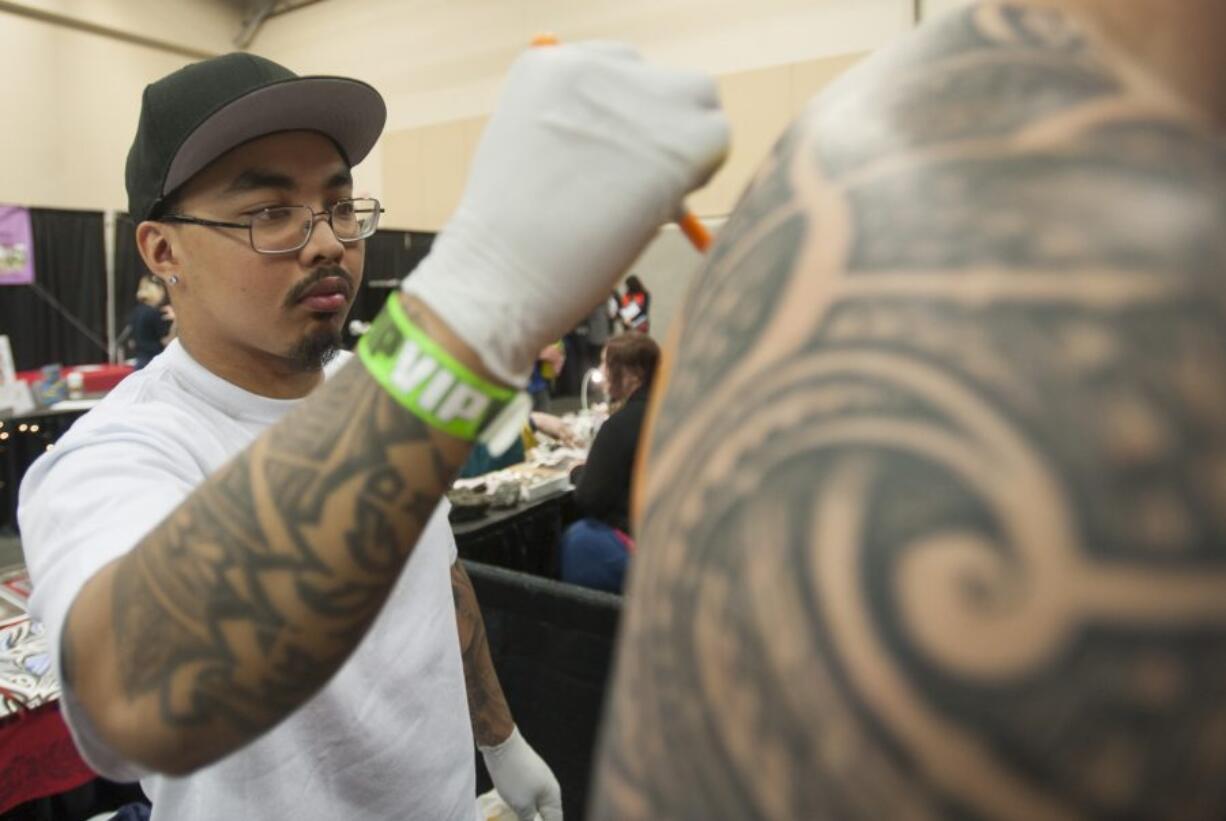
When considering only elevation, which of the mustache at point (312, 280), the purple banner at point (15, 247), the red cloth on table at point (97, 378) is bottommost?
the red cloth on table at point (97, 378)

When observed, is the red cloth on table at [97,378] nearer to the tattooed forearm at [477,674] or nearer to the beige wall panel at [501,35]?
the beige wall panel at [501,35]

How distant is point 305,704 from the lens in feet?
2.78

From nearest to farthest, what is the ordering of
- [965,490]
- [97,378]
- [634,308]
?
[965,490]
[97,378]
[634,308]

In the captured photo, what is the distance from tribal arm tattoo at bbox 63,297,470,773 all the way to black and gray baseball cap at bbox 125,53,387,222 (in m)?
0.74

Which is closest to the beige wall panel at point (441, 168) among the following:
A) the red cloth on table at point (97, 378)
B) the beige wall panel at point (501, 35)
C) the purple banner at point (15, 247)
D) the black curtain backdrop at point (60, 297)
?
the beige wall panel at point (501, 35)

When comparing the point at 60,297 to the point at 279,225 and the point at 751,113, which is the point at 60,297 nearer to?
the point at 751,113

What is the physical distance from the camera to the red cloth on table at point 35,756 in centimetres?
179

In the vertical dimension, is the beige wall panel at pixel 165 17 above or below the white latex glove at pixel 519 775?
above

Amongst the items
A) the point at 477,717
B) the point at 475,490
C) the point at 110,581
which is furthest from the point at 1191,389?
the point at 475,490

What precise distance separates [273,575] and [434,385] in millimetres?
182

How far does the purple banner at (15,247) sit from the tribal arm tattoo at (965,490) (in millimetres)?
9803

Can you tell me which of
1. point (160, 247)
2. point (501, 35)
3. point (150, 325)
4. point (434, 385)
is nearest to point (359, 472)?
point (434, 385)

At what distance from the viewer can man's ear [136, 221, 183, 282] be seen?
4.14ft

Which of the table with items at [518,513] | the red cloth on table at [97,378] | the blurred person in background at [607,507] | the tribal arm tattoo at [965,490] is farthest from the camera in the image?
the red cloth on table at [97,378]
